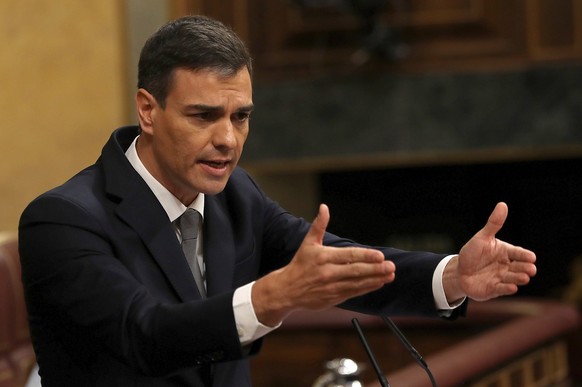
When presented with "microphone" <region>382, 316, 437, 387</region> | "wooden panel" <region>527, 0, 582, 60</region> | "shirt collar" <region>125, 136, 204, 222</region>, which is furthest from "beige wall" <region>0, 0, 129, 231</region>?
"microphone" <region>382, 316, 437, 387</region>

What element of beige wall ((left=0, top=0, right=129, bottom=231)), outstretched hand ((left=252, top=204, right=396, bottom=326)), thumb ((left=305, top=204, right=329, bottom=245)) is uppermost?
thumb ((left=305, top=204, right=329, bottom=245))

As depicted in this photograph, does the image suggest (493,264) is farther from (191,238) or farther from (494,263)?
(191,238)

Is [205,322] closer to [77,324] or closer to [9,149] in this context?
[77,324]

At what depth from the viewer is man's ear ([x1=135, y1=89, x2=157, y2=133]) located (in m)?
1.88

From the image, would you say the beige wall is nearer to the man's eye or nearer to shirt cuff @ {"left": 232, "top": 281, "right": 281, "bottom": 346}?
the man's eye

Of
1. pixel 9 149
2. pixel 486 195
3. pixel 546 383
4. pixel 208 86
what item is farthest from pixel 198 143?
pixel 486 195

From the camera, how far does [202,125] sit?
182cm

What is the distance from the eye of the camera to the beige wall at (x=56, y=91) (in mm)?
5078

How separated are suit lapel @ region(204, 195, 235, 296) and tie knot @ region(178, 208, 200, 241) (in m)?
0.02

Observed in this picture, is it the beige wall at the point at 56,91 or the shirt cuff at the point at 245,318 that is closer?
the shirt cuff at the point at 245,318

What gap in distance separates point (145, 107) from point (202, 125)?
13 centimetres

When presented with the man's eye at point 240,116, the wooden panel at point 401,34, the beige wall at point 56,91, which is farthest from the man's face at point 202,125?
the beige wall at point 56,91

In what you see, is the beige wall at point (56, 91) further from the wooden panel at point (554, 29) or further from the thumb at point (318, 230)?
the thumb at point (318, 230)

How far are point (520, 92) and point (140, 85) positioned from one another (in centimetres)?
314
